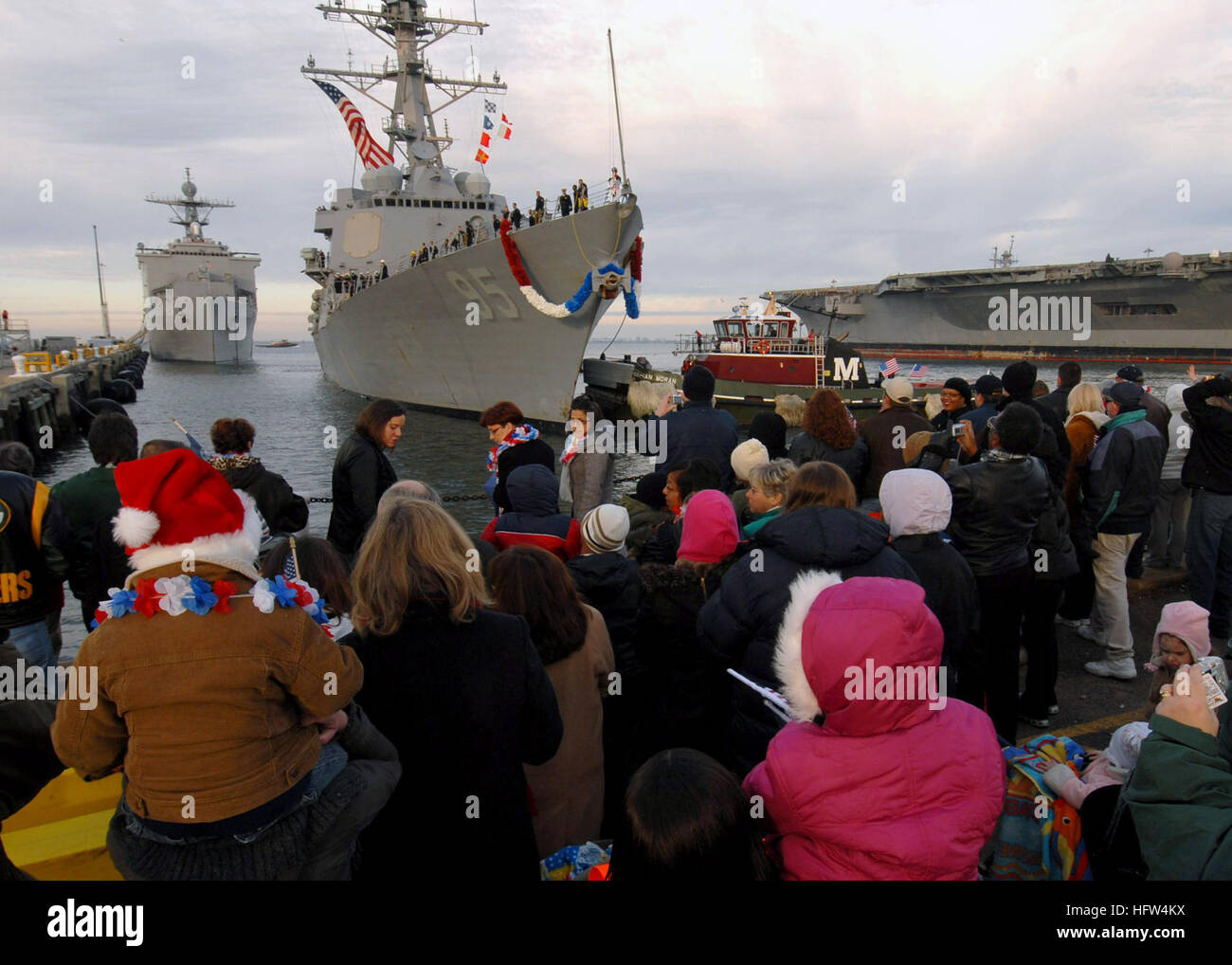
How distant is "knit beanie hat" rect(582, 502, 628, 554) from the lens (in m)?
3.29

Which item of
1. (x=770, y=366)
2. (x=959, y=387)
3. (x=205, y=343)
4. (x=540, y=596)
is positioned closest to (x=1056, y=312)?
(x=770, y=366)

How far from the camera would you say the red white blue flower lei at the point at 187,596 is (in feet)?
4.96

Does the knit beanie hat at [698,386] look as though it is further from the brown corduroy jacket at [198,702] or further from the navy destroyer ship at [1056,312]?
the navy destroyer ship at [1056,312]

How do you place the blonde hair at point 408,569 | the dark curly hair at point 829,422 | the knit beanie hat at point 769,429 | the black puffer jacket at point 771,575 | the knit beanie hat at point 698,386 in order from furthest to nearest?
1. the knit beanie hat at point 698,386
2. the knit beanie hat at point 769,429
3. the dark curly hair at point 829,422
4. the black puffer jacket at point 771,575
5. the blonde hair at point 408,569

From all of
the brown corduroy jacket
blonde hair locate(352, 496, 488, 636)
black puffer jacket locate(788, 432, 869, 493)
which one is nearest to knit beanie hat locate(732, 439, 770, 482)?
black puffer jacket locate(788, 432, 869, 493)

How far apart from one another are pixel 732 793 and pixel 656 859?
211 millimetres

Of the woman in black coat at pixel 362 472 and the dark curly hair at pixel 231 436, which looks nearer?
the dark curly hair at pixel 231 436

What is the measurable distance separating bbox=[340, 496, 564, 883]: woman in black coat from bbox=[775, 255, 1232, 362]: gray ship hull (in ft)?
139

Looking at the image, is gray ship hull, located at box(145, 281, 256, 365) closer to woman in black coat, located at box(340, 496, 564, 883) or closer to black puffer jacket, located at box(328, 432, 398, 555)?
black puffer jacket, located at box(328, 432, 398, 555)

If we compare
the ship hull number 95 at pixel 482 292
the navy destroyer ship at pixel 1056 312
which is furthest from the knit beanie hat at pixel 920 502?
the navy destroyer ship at pixel 1056 312

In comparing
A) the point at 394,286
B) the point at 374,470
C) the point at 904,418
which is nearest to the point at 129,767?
the point at 374,470

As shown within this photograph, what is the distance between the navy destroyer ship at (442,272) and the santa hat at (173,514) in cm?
1640
